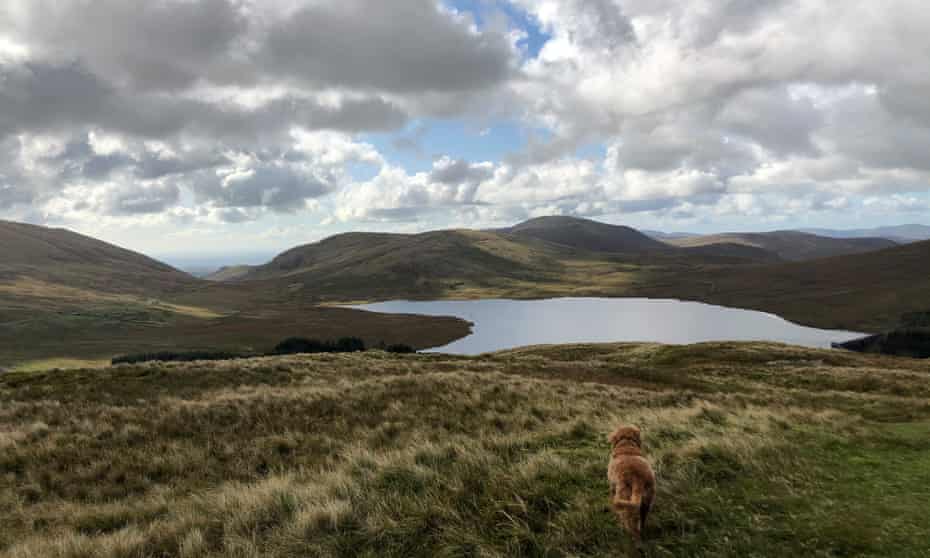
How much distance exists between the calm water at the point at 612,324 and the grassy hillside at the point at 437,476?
2885 inches

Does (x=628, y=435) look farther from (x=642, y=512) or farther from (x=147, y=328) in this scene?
(x=147, y=328)

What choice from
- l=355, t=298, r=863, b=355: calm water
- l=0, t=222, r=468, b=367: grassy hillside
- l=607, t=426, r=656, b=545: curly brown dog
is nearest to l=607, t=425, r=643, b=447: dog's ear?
l=607, t=426, r=656, b=545: curly brown dog

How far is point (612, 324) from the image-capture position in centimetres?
12169

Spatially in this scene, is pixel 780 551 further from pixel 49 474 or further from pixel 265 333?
pixel 265 333

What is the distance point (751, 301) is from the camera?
156 meters

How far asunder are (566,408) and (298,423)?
8911mm

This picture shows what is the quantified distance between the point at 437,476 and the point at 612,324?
120 meters

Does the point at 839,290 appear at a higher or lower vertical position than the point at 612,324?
higher

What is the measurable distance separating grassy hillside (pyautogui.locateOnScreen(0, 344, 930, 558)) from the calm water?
73.3m

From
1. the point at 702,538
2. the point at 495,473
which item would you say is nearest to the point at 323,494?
the point at 495,473

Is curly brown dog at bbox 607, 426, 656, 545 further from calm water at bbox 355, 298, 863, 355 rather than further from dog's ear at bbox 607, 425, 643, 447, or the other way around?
calm water at bbox 355, 298, 863, 355

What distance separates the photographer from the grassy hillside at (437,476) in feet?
19.6

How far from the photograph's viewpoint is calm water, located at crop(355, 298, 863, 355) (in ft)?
328

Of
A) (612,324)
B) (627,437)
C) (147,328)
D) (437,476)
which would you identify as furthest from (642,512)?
(147,328)
